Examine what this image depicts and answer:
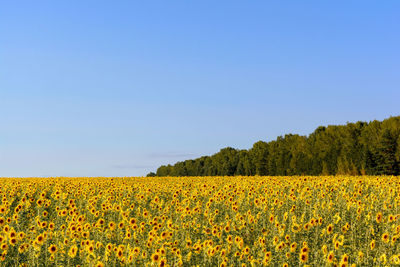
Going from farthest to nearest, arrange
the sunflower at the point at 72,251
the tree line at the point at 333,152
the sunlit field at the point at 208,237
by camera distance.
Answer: the tree line at the point at 333,152 → the sunlit field at the point at 208,237 → the sunflower at the point at 72,251

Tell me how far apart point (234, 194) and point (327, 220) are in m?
3.85

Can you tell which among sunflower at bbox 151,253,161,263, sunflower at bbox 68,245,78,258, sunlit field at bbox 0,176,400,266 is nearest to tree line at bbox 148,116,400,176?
sunlit field at bbox 0,176,400,266

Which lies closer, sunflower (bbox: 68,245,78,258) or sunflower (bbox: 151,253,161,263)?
sunflower (bbox: 151,253,161,263)

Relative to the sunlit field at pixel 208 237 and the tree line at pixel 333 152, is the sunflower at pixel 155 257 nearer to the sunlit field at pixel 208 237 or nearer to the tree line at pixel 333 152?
the sunlit field at pixel 208 237

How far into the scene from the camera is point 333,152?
47.8 m

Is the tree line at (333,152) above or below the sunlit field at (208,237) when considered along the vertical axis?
above

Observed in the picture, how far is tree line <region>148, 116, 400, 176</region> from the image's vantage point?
143ft

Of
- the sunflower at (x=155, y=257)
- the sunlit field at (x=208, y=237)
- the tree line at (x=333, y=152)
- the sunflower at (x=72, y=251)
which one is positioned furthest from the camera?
the tree line at (x=333, y=152)

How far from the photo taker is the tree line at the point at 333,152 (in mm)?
43656

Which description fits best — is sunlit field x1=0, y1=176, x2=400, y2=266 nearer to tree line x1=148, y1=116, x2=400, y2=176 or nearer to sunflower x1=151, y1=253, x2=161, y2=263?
sunflower x1=151, y1=253, x2=161, y2=263

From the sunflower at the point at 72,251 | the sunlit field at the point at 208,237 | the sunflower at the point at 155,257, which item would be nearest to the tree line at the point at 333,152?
the sunlit field at the point at 208,237

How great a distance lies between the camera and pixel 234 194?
14.5 m

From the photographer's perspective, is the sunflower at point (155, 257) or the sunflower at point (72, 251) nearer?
the sunflower at point (155, 257)

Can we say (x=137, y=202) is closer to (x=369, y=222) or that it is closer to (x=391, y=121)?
(x=369, y=222)
